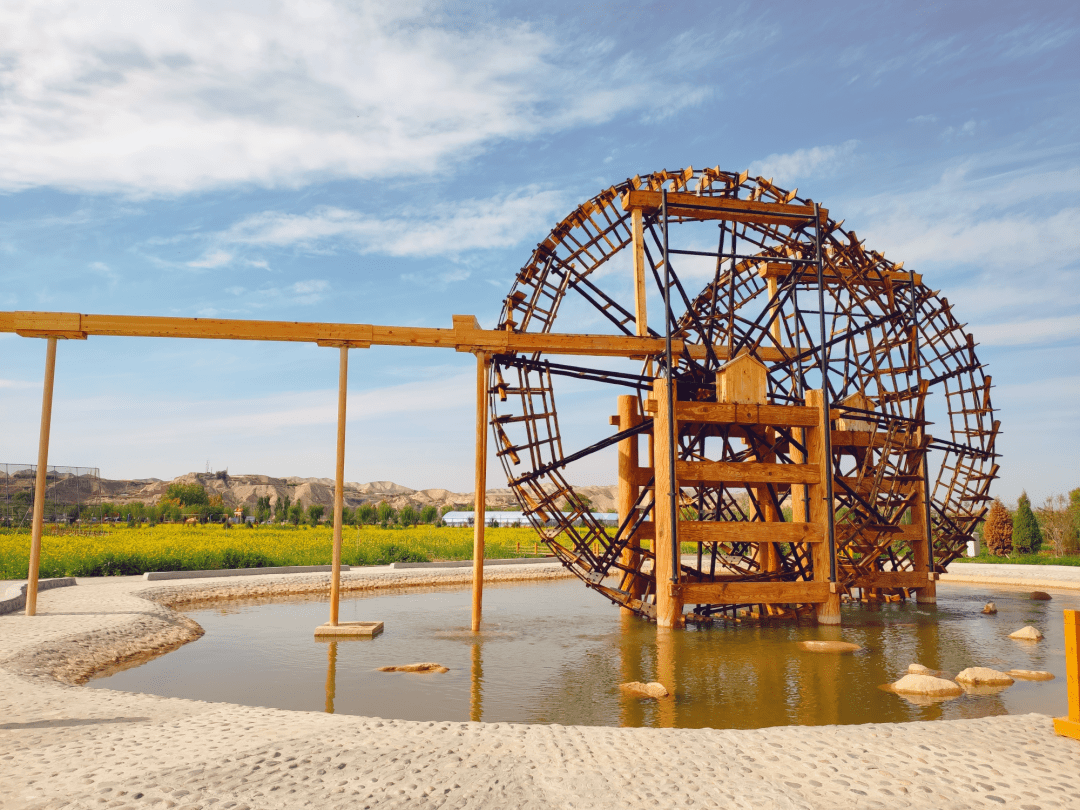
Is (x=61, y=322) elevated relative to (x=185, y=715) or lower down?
elevated

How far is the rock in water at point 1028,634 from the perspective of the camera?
13641 mm

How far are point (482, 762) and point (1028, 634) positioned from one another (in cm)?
1223

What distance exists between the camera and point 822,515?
14375 millimetres

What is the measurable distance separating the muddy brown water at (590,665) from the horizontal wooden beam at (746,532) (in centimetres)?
175

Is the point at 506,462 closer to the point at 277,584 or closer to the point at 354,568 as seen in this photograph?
the point at 277,584

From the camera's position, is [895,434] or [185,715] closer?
[185,715]

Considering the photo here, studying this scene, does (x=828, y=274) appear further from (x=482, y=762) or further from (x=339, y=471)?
(x=482, y=762)

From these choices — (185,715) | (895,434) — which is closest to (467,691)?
(185,715)

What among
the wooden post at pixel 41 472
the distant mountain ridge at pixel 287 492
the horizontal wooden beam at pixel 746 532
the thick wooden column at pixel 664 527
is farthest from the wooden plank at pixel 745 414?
the distant mountain ridge at pixel 287 492

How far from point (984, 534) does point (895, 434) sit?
2027 centimetres

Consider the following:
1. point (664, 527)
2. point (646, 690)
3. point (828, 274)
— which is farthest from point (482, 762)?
point (828, 274)

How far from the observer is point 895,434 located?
60.2ft

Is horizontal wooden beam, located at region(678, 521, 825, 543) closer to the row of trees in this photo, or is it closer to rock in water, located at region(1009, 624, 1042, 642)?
rock in water, located at region(1009, 624, 1042, 642)

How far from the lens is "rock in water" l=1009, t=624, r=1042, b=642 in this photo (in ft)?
44.8
